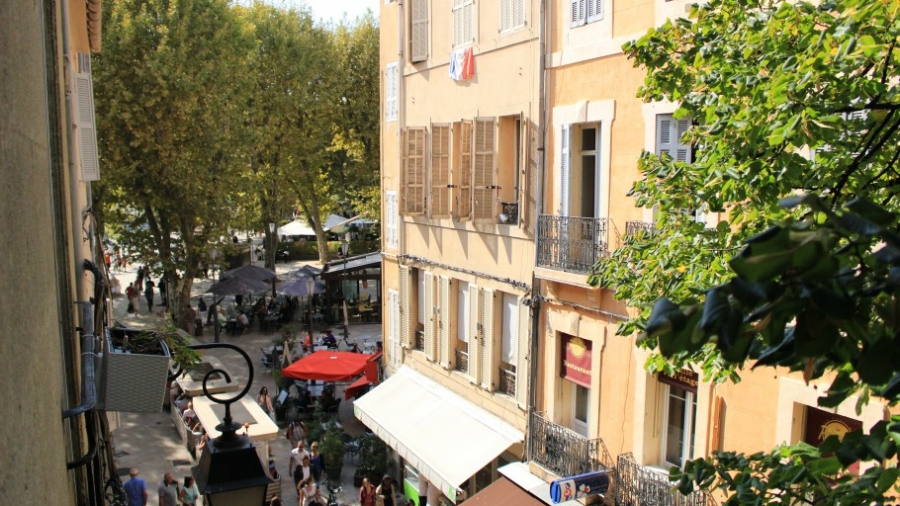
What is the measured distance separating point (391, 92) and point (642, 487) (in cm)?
1116

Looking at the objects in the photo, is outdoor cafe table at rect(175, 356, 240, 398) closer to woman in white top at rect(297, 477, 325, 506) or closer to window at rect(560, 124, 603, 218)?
woman in white top at rect(297, 477, 325, 506)

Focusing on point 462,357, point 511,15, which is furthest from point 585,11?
point 462,357

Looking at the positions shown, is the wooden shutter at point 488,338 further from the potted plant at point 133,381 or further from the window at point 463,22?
the potted plant at point 133,381

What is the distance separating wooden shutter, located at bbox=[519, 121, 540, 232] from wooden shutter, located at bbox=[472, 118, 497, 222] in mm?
863

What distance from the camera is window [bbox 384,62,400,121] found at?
19125 millimetres

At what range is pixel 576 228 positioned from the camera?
494 inches

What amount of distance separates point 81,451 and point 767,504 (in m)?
Answer: 4.65

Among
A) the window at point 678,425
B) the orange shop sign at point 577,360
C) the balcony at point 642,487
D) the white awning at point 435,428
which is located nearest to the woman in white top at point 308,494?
the white awning at point 435,428

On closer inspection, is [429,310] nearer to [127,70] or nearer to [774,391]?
[774,391]

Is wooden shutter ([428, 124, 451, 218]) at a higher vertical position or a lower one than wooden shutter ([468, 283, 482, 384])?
higher

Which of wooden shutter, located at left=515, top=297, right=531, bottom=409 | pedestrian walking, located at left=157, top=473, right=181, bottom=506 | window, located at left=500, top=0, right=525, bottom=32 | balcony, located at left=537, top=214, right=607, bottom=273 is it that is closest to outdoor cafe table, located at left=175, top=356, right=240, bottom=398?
pedestrian walking, located at left=157, top=473, right=181, bottom=506

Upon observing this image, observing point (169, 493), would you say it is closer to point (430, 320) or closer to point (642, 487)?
point (430, 320)

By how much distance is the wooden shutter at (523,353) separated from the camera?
1400 centimetres

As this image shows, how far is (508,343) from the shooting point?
15.0 metres
